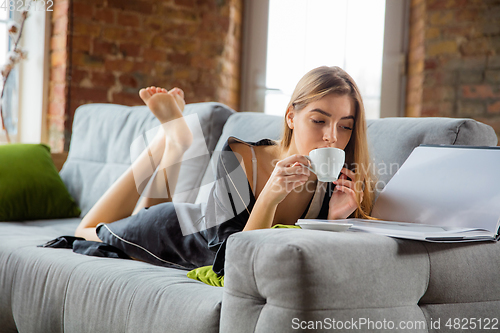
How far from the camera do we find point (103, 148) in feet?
7.07

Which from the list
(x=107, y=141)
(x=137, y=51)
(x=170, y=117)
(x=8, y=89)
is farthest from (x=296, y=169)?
(x=8, y=89)

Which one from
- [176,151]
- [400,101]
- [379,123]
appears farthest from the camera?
[400,101]

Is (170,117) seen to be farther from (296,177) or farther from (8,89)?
(8,89)

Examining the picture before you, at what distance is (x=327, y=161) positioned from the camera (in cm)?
94

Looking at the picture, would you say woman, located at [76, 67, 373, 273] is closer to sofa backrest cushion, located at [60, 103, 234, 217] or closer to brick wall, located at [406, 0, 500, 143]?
sofa backrest cushion, located at [60, 103, 234, 217]

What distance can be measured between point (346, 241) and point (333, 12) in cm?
250

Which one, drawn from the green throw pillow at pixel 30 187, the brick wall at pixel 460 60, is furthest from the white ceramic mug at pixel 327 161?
the brick wall at pixel 460 60

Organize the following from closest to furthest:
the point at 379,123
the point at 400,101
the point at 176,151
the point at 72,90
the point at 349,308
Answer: the point at 349,308 < the point at 379,123 < the point at 176,151 < the point at 72,90 < the point at 400,101

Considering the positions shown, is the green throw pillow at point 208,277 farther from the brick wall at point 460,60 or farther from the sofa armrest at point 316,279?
the brick wall at point 460,60

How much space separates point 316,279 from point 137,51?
240 cm

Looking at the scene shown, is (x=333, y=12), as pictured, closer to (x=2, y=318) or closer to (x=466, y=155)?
(x=466, y=155)

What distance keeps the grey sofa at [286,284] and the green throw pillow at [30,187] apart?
1.36ft

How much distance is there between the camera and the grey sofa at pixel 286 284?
715mm

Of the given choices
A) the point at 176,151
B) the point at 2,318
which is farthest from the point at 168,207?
the point at 2,318
